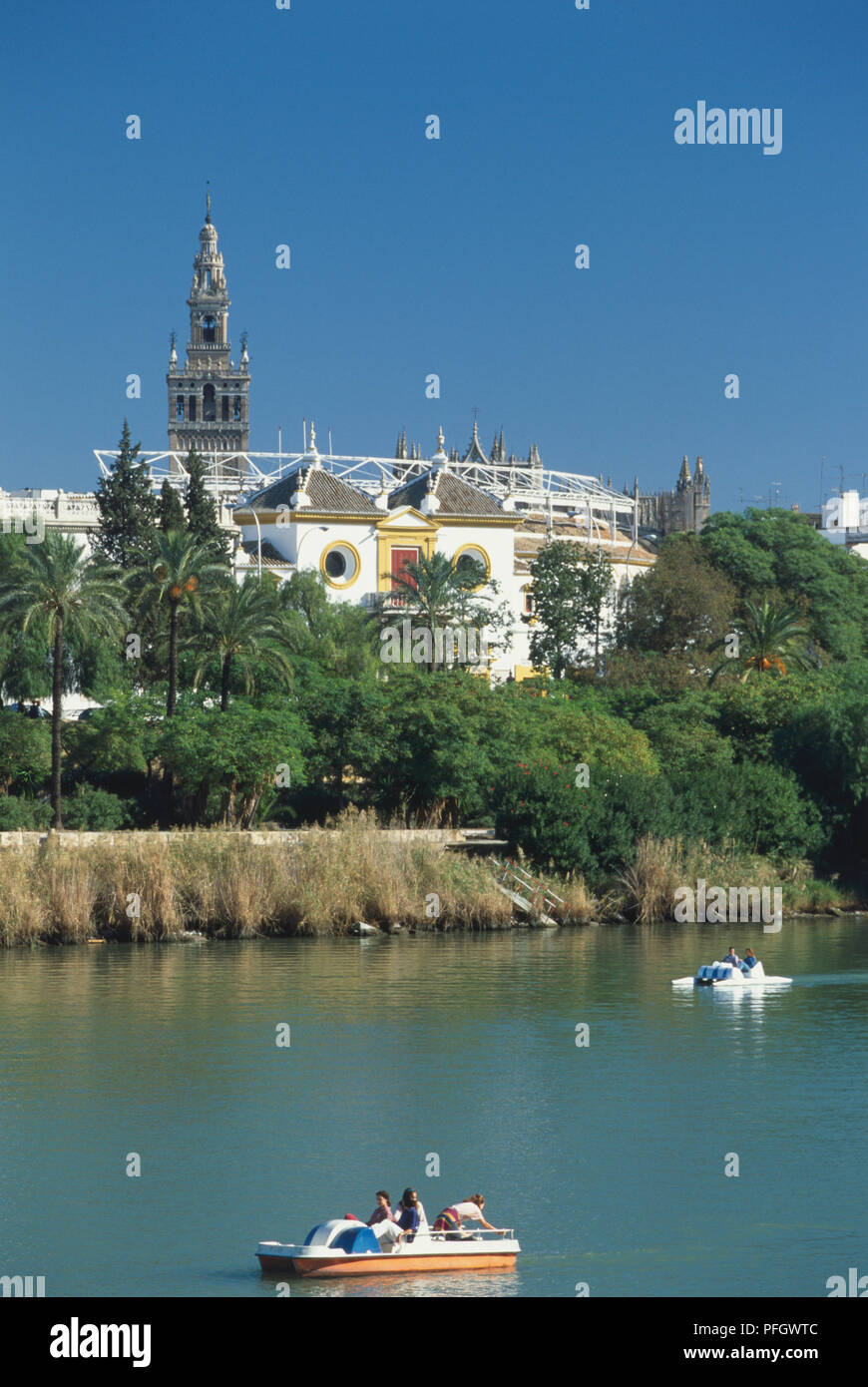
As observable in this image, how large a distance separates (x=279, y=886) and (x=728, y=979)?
12793mm

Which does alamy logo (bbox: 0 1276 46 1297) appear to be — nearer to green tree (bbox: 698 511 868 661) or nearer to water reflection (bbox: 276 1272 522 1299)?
water reflection (bbox: 276 1272 522 1299)

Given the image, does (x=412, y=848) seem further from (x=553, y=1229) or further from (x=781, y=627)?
(x=553, y=1229)

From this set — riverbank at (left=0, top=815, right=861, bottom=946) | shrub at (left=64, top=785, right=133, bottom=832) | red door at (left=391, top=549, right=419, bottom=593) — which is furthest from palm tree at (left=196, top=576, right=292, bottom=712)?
red door at (left=391, top=549, right=419, bottom=593)

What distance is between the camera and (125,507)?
74812mm

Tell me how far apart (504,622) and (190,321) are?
113517 millimetres

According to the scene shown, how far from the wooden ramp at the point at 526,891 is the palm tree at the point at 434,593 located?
17.8m

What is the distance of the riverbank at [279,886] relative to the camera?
47.2 metres

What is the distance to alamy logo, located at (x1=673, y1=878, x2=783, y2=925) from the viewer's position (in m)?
54.1

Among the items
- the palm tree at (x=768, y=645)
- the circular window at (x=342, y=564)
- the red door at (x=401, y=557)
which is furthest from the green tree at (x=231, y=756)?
the red door at (x=401, y=557)

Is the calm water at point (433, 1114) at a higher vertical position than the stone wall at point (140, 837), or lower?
lower

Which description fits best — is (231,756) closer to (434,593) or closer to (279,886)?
(279,886)

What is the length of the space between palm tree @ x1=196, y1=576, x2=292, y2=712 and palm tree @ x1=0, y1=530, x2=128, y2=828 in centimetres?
516

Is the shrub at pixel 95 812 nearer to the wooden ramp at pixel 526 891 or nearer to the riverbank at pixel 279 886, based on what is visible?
the riverbank at pixel 279 886
